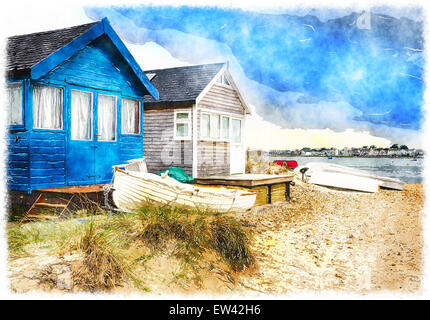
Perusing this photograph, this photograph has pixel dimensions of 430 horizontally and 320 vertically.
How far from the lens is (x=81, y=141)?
7305mm

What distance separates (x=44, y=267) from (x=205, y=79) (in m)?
9.01

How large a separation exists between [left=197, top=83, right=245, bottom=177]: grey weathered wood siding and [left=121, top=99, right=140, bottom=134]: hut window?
2910 mm

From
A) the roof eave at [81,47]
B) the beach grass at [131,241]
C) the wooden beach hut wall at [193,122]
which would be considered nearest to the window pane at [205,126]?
the wooden beach hut wall at [193,122]

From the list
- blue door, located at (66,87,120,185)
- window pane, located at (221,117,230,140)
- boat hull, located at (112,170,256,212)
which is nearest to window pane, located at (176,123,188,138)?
window pane, located at (221,117,230,140)

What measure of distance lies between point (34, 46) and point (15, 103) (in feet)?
4.32

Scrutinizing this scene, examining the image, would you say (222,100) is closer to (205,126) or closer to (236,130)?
(205,126)

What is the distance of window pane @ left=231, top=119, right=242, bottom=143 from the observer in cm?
1326

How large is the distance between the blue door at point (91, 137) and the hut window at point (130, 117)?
0.37m

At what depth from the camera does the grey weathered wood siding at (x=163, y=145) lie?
447 inches

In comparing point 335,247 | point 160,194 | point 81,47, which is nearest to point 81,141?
point 81,47

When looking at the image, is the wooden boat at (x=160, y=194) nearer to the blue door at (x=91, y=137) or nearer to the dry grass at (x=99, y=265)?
the dry grass at (x=99, y=265)

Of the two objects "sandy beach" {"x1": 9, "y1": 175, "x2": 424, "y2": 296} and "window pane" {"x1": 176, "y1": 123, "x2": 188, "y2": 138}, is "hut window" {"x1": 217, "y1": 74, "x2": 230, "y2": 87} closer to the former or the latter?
"window pane" {"x1": 176, "y1": 123, "x2": 188, "y2": 138}

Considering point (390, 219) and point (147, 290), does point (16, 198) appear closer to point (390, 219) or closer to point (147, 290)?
point (147, 290)

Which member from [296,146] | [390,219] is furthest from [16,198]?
[390,219]
